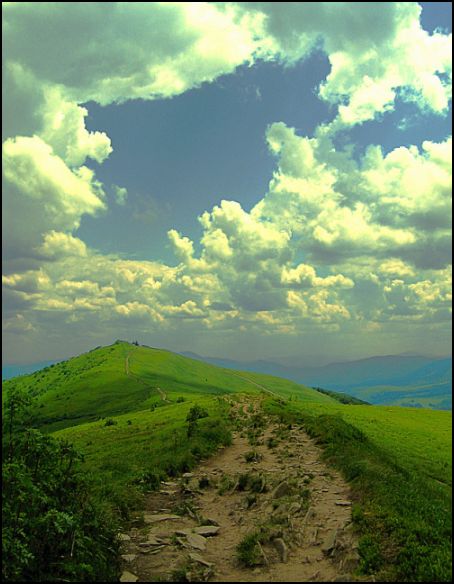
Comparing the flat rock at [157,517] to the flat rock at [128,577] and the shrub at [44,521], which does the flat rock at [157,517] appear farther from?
the flat rock at [128,577]

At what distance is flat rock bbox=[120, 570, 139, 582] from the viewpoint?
47.9ft

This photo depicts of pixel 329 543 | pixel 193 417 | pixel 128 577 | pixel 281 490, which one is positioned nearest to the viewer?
pixel 128 577

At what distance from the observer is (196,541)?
1786cm

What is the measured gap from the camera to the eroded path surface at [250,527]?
49.3ft

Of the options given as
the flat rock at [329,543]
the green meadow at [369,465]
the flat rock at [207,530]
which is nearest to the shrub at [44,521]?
the green meadow at [369,465]

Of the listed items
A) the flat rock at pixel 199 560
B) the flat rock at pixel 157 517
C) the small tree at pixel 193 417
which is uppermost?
the flat rock at pixel 199 560

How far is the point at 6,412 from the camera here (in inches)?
619

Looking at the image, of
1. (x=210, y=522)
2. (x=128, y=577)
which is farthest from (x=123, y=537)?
(x=210, y=522)

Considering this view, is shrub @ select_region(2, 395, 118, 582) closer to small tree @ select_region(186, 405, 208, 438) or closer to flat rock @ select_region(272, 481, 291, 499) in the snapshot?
flat rock @ select_region(272, 481, 291, 499)

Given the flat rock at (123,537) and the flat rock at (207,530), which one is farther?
the flat rock at (207,530)

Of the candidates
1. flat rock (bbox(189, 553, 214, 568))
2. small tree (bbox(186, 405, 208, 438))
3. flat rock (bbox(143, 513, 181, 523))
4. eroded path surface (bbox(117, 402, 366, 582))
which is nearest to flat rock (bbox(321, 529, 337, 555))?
eroded path surface (bbox(117, 402, 366, 582))

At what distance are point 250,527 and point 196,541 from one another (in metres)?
2.63

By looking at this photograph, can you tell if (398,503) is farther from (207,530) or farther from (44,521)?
(44,521)

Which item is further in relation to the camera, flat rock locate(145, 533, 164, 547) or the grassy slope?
flat rock locate(145, 533, 164, 547)
